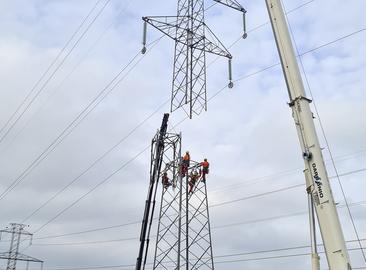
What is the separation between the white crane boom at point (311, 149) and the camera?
10164 mm

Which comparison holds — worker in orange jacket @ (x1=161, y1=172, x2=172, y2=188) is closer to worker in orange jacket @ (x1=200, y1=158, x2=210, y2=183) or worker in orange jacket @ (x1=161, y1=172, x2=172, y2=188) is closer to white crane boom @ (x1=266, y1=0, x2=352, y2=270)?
worker in orange jacket @ (x1=200, y1=158, x2=210, y2=183)

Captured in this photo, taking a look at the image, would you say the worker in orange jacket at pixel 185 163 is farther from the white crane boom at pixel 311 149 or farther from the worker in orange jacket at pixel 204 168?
the white crane boom at pixel 311 149

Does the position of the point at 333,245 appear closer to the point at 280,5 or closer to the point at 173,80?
the point at 280,5

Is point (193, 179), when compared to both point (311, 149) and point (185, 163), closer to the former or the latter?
point (185, 163)

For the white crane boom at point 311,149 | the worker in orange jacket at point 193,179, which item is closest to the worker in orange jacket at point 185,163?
the worker in orange jacket at point 193,179

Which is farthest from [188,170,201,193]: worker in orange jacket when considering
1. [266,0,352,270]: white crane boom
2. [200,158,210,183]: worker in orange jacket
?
[266,0,352,270]: white crane boom

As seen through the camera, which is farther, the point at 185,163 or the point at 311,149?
the point at 185,163

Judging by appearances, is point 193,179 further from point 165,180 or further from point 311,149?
point 311,149

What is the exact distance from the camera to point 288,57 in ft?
41.0

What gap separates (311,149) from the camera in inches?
445

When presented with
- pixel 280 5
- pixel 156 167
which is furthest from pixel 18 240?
pixel 280 5

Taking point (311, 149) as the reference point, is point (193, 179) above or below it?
above

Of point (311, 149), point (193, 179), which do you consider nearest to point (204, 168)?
point (193, 179)

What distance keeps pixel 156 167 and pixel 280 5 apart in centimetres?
1375
